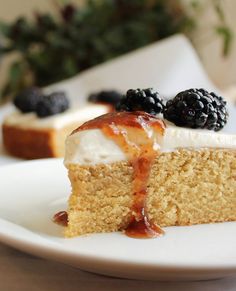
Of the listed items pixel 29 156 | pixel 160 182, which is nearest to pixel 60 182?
pixel 160 182

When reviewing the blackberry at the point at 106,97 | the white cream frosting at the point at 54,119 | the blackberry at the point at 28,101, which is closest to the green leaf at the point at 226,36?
the blackberry at the point at 106,97

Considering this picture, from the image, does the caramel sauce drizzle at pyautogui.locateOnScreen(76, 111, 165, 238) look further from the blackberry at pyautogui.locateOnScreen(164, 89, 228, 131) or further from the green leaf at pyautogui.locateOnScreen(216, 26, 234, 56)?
the green leaf at pyautogui.locateOnScreen(216, 26, 234, 56)

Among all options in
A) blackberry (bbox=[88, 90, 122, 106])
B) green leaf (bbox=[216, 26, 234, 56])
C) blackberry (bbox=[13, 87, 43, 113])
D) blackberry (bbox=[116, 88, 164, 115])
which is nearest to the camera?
blackberry (bbox=[116, 88, 164, 115])

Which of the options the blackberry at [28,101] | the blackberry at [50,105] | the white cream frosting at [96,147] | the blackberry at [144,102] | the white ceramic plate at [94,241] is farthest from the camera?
the blackberry at [28,101]

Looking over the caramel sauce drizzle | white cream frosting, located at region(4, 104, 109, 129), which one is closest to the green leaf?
white cream frosting, located at region(4, 104, 109, 129)

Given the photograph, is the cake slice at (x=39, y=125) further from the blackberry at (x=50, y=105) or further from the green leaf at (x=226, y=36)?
the green leaf at (x=226, y=36)

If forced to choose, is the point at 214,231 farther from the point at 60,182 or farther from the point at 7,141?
the point at 7,141
